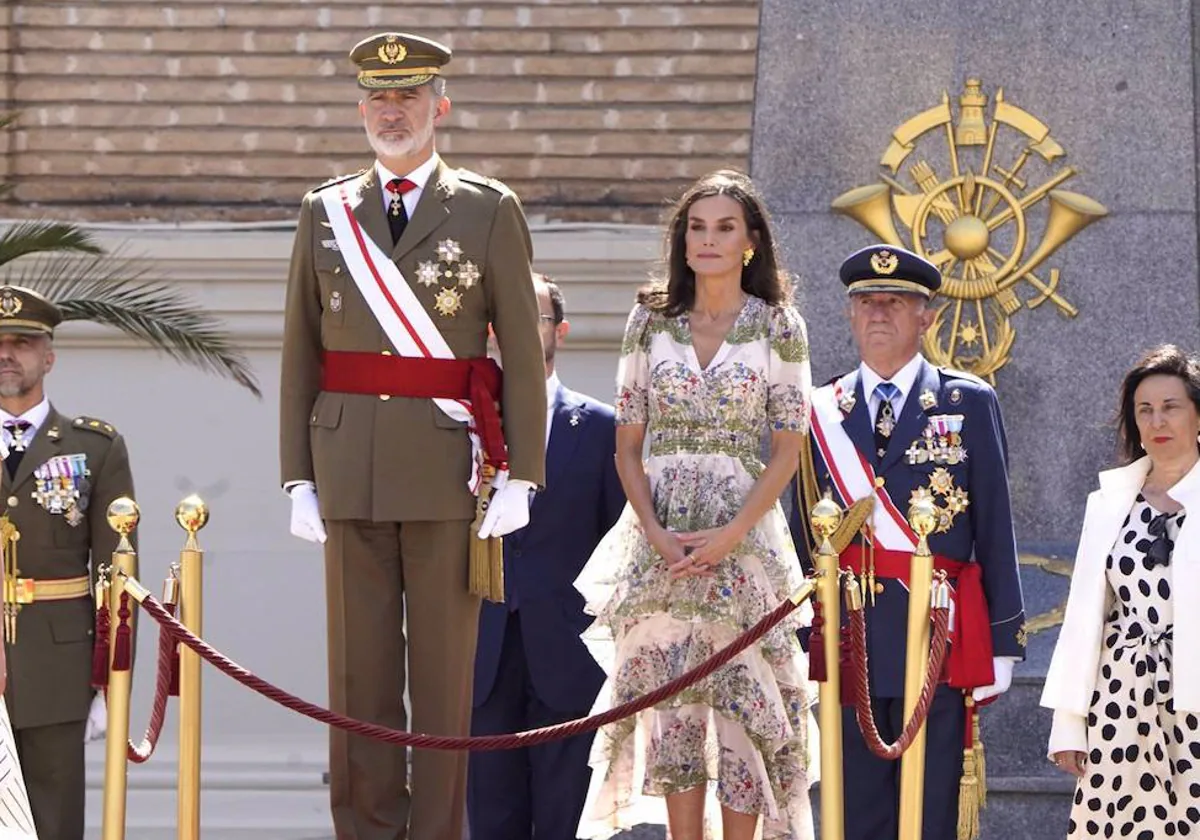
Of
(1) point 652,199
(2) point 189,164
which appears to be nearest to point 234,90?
(2) point 189,164

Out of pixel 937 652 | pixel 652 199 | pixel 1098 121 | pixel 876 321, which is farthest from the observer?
pixel 652 199

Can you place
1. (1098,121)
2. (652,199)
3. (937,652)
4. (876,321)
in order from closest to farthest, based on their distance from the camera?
(937,652) → (876,321) → (1098,121) → (652,199)

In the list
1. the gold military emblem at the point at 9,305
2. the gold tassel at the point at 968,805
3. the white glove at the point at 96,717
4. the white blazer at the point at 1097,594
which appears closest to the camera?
the white blazer at the point at 1097,594

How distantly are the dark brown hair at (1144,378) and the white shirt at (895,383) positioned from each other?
57cm

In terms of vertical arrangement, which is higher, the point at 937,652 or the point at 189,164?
the point at 189,164

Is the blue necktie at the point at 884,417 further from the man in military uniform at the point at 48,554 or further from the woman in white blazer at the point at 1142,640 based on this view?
the man in military uniform at the point at 48,554

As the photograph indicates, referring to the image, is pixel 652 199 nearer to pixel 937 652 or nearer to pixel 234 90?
pixel 234 90

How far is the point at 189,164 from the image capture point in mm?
10539

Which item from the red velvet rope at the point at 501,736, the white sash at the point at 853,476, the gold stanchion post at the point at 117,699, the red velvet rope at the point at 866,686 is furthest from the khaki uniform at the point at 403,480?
the white sash at the point at 853,476

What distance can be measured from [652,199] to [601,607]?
171 inches

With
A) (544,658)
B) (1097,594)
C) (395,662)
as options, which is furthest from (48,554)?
(1097,594)

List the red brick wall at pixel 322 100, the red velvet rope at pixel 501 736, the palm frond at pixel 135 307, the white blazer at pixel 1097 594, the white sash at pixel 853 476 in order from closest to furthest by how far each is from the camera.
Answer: the red velvet rope at pixel 501 736, the white blazer at pixel 1097 594, the white sash at pixel 853 476, the palm frond at pixel 135 307, the red brick wall at pixel 322 100

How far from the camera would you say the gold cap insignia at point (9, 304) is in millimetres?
7281

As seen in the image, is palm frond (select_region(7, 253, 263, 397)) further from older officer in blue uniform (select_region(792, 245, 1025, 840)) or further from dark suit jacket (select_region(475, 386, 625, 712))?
older officer in blue uniform (select_region(792, 245, 1025, 840))
